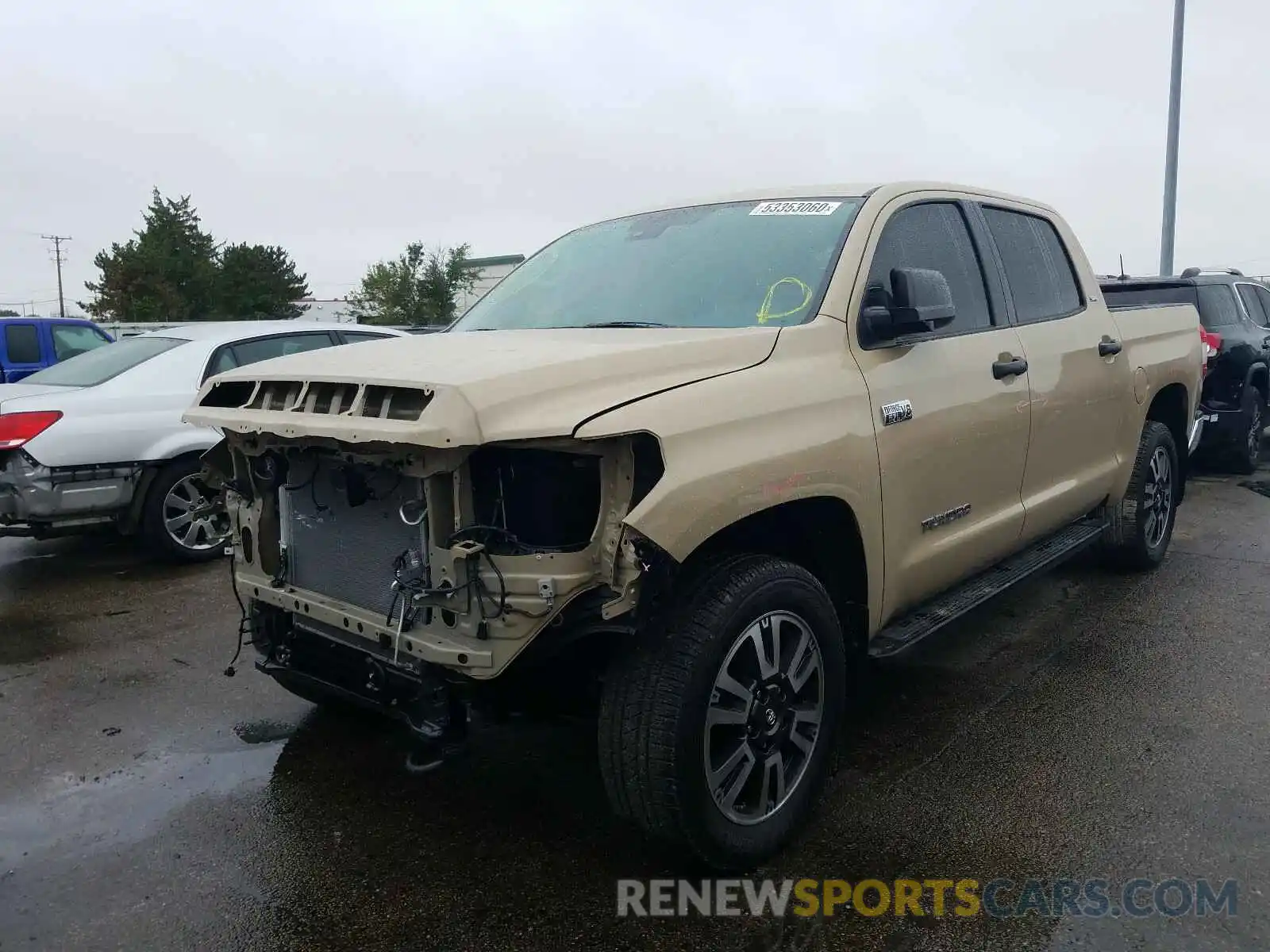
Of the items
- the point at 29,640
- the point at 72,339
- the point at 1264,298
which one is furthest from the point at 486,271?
the point at 29,640

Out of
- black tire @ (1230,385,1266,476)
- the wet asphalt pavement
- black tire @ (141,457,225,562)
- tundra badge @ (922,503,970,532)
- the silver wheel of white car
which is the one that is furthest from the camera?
black tire @ (1230,385,1266,476)

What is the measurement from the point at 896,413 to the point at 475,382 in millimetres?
1507

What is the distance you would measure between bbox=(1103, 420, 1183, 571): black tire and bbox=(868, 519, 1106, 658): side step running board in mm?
502

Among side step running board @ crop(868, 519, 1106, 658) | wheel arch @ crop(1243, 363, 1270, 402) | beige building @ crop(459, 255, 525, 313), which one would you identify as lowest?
side step running board @ crop(868, 519, 1106, 658)

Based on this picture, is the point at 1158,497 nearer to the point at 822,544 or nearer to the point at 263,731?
the point at 822,544

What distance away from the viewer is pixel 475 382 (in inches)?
97.6

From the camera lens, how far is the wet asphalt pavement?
2.66 meters

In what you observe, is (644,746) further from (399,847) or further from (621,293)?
(621,293)

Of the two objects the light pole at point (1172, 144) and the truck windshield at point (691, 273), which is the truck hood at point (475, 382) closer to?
the truck windshield at point (691, 273)

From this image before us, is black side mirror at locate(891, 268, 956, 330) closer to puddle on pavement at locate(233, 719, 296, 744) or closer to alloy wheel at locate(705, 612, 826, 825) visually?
alloy wheel at locate(705, 612, 826, 825)

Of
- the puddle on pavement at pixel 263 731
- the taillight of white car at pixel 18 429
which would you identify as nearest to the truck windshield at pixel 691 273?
the puddle on pavement at pixel 263 731

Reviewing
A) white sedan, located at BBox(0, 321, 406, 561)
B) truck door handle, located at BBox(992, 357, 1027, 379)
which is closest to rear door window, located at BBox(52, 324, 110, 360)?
white sedan, located at BBox(0, 321, 406, 561)

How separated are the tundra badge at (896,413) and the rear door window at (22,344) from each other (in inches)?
527

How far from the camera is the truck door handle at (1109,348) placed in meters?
4.78
